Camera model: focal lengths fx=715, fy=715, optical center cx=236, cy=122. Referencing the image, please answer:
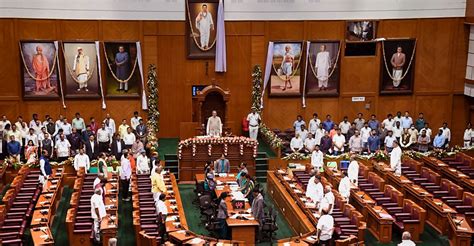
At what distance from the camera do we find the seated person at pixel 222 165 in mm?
23891

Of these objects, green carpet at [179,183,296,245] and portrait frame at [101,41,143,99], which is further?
portrait frame at [101,41,143,99]

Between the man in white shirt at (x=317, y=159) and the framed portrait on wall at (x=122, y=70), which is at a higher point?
the framed portrait on wall at (x=122, y=70)

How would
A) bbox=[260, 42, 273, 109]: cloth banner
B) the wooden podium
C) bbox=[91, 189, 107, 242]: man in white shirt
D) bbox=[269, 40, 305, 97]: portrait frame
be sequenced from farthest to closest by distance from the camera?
bbox=[269, 40, 305, 97]: portrait frame, bbox=[260, 42, 273, 109]: cloth banner, the wooden podium, bbox=[91, 189, 107, 242]: man in white shirt

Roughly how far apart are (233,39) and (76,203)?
39.0 ft

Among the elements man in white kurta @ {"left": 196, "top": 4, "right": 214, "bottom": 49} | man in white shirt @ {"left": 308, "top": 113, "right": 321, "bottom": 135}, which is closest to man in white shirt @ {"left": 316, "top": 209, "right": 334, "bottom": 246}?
man in white shirt @ {"left": 308, "top": 113, "right": 321, "bottom": 135}

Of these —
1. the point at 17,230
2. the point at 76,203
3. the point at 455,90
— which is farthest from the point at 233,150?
the point at 455,90

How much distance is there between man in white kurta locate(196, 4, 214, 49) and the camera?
1144 inches

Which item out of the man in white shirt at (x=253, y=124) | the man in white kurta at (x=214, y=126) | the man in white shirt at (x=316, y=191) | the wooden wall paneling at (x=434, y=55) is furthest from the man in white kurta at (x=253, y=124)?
the wooden wall paneling at (x=434, y=55)

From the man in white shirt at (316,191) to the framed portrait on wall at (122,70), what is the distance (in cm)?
1095

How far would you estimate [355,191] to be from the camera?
72.6 feet

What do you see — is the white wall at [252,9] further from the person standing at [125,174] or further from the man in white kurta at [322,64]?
the person standing at [125,174]

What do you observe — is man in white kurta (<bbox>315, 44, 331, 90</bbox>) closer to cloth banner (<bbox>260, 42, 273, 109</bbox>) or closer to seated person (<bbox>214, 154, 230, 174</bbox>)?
cloth banner (<bbox>260, 42, 273, 109</bbox>)

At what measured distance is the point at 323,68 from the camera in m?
30.2

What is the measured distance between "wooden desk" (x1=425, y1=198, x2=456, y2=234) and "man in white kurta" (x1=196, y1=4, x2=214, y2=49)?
39.1 feet
